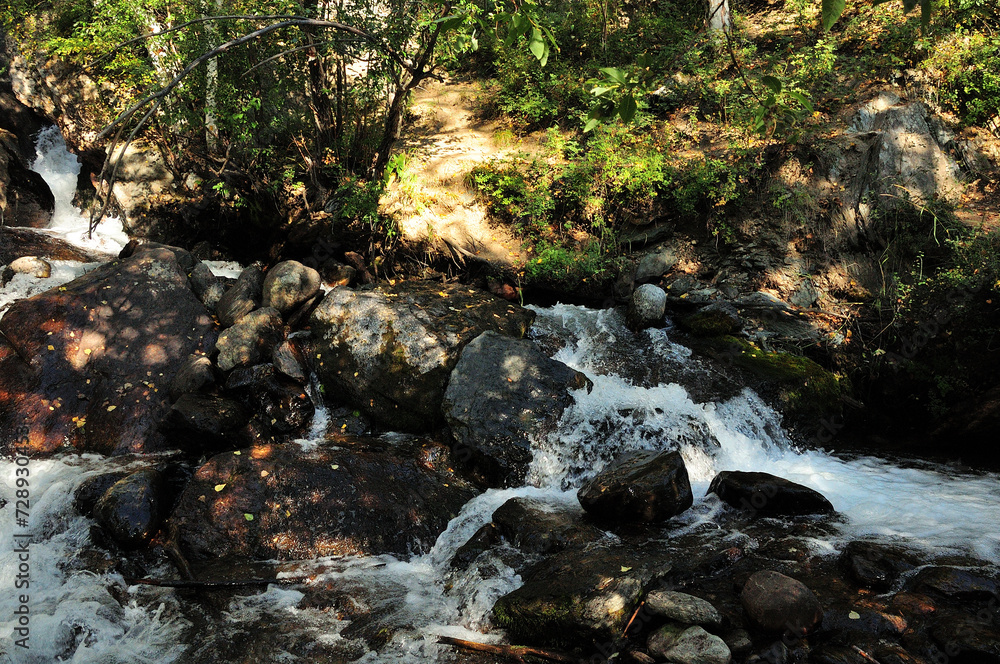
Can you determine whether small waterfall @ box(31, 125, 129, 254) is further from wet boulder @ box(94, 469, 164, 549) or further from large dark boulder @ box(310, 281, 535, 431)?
wet boulder @ box(94, 469, 164, 549)

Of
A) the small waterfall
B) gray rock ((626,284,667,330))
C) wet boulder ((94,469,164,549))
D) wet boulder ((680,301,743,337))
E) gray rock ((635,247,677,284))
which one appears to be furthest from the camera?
the small waterfall

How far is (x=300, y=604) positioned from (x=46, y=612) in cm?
182

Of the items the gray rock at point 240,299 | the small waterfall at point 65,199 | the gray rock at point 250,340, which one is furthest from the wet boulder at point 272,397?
the small waterfall at point 65,199

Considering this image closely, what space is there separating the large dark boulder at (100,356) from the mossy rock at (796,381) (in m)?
7.18

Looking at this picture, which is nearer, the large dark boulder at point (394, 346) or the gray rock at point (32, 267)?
the large dark boulder at point (394, 346)

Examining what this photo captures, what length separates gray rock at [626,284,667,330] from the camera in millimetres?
7941

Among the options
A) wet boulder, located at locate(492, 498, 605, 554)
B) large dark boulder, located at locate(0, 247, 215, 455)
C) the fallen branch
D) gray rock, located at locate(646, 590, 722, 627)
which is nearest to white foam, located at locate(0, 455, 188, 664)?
large dark boulder, located at locate(0, 247, 215, 455)

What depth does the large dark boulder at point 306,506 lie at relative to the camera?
4.91 m

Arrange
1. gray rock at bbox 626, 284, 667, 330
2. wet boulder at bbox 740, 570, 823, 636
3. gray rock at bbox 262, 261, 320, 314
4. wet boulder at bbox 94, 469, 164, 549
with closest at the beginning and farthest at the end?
wet boulder at bbox 740, 570, 823, 636 < wet boulder at bbox 94, 469, 164, 549 < gray rock at bbox 262, 261, 320, 314 < gray rock at bbox 626, 284, 667, 330

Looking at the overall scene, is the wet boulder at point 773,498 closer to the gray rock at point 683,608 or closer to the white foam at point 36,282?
the gray rock at point 683,608

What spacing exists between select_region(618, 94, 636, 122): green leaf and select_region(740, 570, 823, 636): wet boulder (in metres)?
3.22

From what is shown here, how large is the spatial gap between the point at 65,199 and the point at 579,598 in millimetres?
12629

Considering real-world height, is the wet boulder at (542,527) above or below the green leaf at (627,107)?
below

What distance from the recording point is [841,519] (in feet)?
16.5
